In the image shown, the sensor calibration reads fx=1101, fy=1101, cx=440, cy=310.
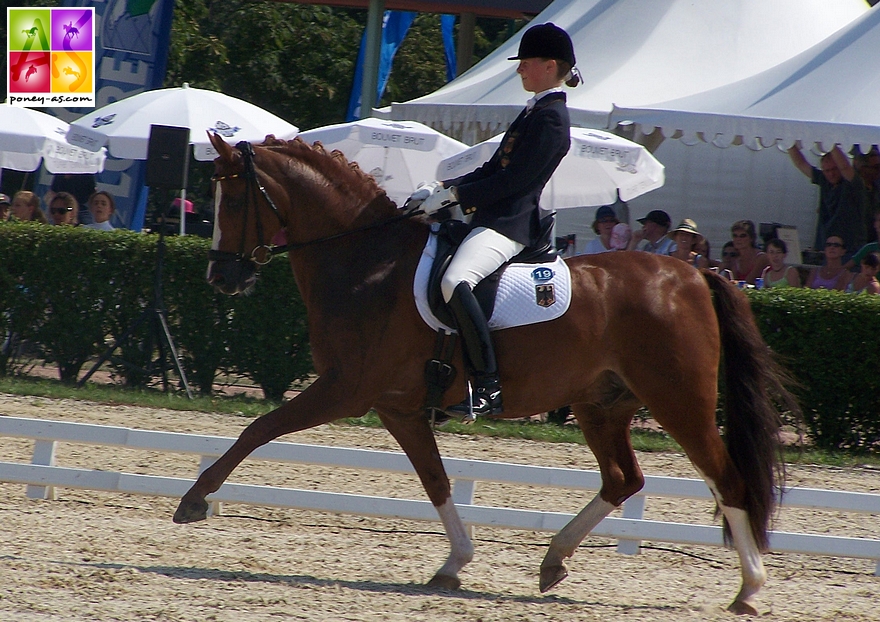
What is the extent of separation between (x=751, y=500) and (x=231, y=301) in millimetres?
5748

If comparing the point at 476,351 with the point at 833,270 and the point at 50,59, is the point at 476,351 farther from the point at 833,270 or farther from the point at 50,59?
the point at 50,59

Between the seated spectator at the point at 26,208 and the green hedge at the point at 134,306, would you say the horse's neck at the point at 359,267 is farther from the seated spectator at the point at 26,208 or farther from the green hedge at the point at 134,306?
the seated spectator at the point at 26,208

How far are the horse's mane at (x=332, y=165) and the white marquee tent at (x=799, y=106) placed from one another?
7021mm

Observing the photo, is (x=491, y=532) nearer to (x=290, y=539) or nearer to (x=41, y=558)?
(x=290, y=539)

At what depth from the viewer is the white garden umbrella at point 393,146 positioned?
Result: 11.1 metres

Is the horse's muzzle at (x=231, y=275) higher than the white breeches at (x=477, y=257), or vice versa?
the white breeches at (x=477, y=257)

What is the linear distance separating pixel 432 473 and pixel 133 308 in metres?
5.53

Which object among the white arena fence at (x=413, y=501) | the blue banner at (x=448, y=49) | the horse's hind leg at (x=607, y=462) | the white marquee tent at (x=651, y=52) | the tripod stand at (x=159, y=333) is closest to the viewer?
the horse's hind leg at (x=607, y=462)

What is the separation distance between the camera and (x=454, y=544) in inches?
198

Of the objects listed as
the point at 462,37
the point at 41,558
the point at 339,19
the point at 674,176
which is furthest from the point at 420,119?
the point at 339,19

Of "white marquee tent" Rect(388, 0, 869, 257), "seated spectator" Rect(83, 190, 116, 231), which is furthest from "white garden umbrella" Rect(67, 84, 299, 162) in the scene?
"white marquee tent" Rect(388, 0, 869, 257)

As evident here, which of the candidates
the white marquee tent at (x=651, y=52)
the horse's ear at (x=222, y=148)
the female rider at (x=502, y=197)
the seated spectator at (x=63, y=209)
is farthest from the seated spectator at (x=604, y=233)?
the horse's ear at (x=222, y=148)

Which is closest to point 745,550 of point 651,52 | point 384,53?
point 651,52

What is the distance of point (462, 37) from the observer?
2069 centimetres
